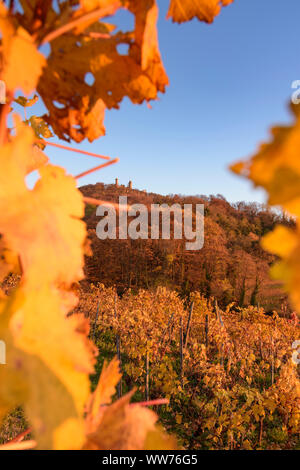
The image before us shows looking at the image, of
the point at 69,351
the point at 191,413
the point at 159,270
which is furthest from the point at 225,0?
the point at 159,270

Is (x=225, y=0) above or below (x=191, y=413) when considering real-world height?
above

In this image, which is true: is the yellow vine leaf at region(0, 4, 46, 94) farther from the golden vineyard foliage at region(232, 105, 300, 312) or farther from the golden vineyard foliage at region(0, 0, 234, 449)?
the golden vineyard foliage at region(232, 105, 300, 312)

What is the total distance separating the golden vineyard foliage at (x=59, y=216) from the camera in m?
0.27

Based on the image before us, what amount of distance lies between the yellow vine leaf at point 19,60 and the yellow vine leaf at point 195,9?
0.25 m

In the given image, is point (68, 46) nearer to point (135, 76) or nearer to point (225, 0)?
point (135, 76)

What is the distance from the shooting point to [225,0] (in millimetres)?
444

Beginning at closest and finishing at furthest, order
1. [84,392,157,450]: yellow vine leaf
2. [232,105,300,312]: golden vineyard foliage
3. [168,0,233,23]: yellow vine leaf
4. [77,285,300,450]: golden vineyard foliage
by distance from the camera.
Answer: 1. [232,105,300,312]: golden vineyard foliage
2. [84,392,157,450]: yellow vine leaf
3. [168,0,233,23]: yellow vine leaf
4. [77,285,300,450]: golden vineyard foliage

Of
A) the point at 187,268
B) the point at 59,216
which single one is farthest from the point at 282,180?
the point at 187,268

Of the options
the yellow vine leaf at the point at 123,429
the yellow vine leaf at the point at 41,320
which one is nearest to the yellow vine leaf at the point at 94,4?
the yellow vine leaf at the point at 41,320

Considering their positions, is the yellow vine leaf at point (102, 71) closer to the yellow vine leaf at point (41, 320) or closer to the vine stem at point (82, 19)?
the vine stem at point (82, 19)

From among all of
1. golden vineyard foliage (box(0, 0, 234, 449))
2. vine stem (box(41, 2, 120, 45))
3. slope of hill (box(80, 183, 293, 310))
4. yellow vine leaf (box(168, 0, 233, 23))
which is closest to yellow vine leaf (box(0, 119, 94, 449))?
golden vineyard foliage (box(0, 0, 234, 449))

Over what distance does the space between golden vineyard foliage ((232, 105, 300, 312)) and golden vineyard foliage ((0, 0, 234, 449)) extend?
222mm

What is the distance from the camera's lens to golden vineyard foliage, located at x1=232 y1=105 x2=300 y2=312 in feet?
0.74

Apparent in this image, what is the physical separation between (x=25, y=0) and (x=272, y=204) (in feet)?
1.50
